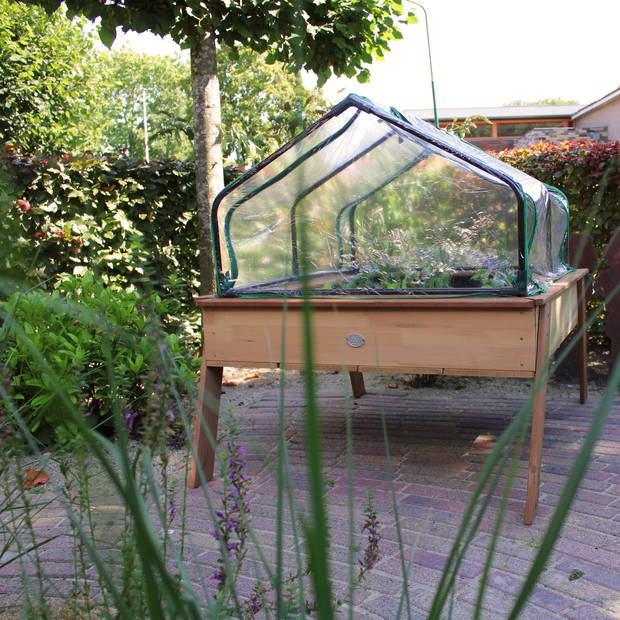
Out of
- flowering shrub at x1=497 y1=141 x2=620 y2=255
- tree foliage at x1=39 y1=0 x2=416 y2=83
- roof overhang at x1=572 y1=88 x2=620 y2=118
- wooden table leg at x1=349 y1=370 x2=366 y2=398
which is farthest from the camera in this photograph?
roof overhang at x1=572 y1=88 x2=620 y2=118

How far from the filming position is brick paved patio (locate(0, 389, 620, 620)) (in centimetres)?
→ 191

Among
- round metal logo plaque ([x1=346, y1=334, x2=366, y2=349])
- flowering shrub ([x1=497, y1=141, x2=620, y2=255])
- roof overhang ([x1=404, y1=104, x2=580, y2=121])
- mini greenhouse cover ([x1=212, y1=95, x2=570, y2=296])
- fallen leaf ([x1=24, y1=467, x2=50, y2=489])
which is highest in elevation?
roof overhang ([x1=404, y1=104, x2=580, y2=121])

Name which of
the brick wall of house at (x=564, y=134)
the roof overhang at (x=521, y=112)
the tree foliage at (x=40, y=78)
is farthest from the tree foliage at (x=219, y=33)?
the roof overhang at (x=521, y=112)

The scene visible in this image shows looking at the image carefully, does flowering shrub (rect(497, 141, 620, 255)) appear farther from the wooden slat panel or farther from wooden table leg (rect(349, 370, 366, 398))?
the wooden slat panel

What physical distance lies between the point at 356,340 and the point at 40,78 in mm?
15598

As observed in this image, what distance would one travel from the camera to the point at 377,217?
10.1 ft

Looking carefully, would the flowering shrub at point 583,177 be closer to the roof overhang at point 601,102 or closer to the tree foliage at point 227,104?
the tree foliage at point 227,104

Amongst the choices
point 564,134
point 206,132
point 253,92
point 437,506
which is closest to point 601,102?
point 564,134

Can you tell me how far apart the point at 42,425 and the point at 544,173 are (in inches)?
192

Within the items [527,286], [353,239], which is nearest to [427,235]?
[353,239]

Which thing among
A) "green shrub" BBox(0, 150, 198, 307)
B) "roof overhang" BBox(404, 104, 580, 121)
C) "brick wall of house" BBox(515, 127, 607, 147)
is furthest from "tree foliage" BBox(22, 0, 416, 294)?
"roof overhang" BBox(404, 104, 580, 121)

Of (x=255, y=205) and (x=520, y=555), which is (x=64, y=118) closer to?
(x=255, y=205)

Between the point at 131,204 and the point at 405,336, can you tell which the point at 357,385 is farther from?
the point at 131,204

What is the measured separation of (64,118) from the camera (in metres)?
16.4
